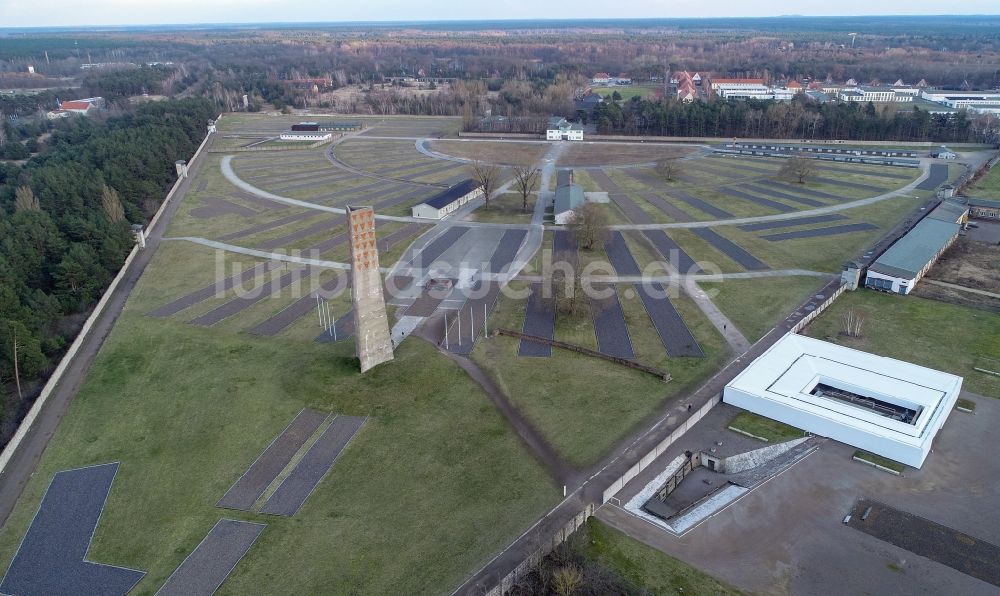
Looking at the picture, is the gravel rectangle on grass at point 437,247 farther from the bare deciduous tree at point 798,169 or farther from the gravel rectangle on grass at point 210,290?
the bare deciduous tree at point 798,169

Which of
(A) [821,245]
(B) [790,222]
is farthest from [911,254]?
(B) [790,222]

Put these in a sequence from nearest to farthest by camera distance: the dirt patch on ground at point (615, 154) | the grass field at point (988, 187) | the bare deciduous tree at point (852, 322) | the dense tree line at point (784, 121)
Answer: the bare deciduous tree at point (852, 322)
the grass field at point (988, 187)
the dirt patch on ground at point (615, 154)
the dense tree line at point (784, 121)

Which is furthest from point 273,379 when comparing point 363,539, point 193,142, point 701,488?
point 193,142

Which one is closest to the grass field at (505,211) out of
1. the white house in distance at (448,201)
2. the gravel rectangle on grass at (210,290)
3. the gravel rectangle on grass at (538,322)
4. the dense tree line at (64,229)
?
the white house in distance at (448,201)

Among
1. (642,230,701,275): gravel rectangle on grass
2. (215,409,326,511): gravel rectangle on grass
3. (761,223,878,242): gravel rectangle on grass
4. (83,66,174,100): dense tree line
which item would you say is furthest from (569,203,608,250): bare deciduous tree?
(83,66,174,100): dense tree line

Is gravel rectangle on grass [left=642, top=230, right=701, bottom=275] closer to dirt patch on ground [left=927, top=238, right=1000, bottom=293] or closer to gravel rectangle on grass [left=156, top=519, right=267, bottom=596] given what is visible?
dirt patch on ground [left=927, top=238, right=1000, bottom=293]

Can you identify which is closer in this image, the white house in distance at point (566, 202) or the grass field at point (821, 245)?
the grass field at point (821, 245)

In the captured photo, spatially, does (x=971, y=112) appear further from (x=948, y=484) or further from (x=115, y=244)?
(x=115, y=244)
